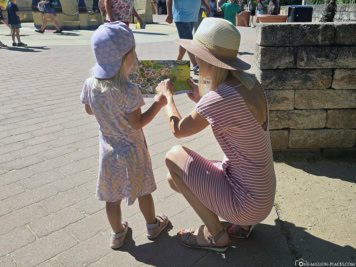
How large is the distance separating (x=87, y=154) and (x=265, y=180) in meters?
2.23

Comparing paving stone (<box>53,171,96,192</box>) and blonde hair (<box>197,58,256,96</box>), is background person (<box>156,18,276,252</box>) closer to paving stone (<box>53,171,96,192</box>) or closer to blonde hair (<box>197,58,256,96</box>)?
blonde hair (<box>197,58,256,96</box>)

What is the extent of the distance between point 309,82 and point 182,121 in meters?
1.75

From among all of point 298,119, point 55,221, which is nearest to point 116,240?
point 55,221

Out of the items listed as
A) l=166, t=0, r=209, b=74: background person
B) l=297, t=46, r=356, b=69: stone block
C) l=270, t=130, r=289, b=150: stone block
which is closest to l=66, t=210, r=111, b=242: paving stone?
l=270, t=130, r=289, b=150: stone block

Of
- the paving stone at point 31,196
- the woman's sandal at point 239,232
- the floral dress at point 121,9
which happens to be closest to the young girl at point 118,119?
the woman's sandal at point 239,232

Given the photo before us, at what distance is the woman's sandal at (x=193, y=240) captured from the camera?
230cm

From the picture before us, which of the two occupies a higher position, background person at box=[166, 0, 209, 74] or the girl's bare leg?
background person at box=[166, 0, 209, 74]

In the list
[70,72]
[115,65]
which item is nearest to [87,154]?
[115,65]

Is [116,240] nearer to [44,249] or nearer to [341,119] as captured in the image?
[44,249]

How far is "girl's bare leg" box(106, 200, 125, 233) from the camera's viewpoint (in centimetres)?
231

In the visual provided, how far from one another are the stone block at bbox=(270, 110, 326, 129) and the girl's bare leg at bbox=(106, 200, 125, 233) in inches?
72.3

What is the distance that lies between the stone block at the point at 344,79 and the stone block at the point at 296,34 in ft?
0.99

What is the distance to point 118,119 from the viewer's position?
2.15m

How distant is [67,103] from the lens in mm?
5574
